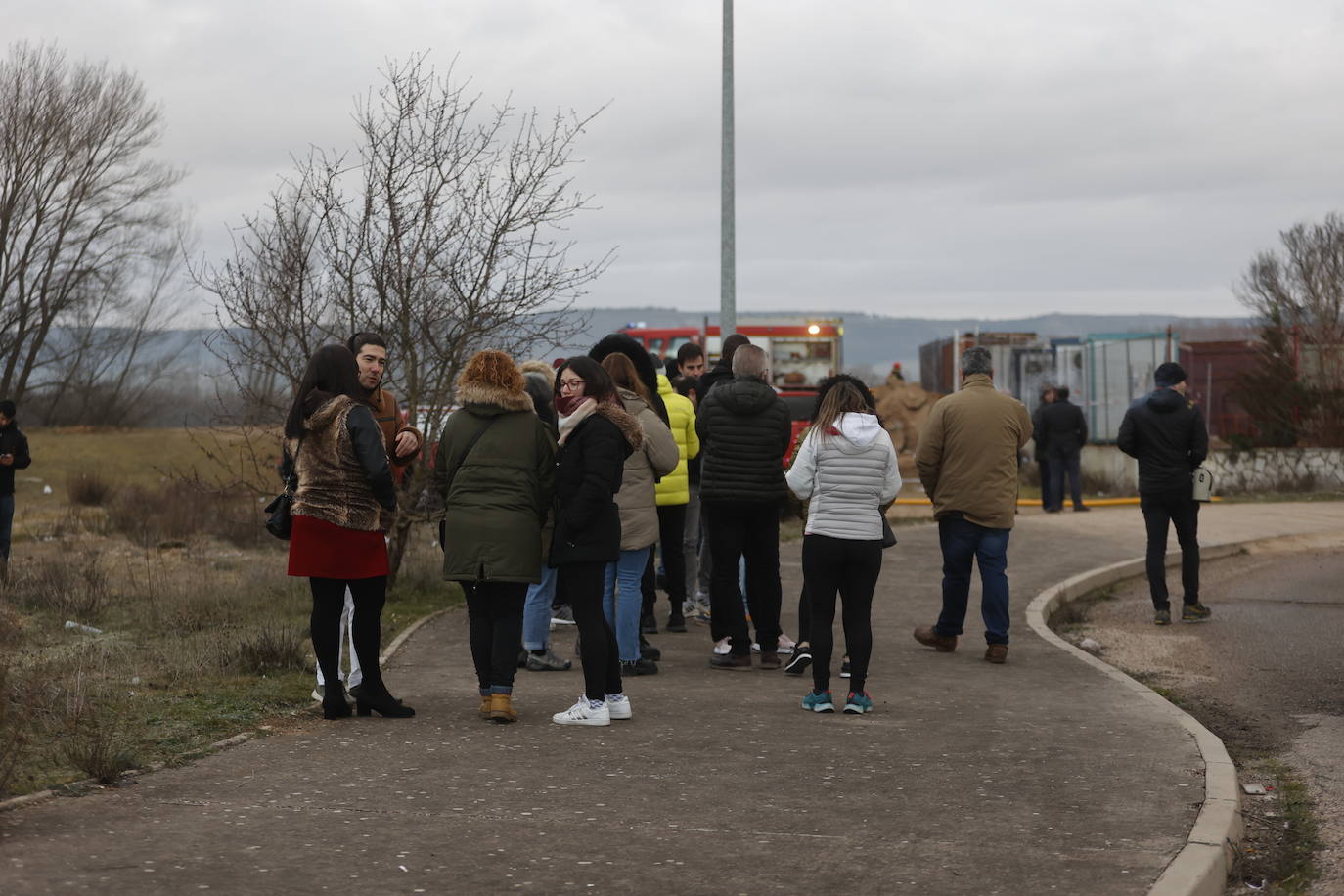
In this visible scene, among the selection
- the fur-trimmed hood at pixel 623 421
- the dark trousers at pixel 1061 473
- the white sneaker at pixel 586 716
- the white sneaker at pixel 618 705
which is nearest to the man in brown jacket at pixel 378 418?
the fur-trimmed hood at pixel 623 421

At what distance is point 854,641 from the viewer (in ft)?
27.8

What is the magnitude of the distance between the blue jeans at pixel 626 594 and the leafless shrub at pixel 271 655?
197cm

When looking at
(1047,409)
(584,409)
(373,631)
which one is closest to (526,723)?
(373,631)

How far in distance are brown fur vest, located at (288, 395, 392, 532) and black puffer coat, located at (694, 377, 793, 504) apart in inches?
107

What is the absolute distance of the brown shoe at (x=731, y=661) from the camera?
32.6 ft

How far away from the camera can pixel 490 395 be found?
7.82 metres

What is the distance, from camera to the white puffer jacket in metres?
8.48

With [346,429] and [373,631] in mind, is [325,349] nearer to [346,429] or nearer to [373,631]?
[346,429]

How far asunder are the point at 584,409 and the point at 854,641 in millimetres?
1935

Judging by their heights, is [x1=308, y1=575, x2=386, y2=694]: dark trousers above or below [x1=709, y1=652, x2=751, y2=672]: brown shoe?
above

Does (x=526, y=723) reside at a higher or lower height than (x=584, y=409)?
lower

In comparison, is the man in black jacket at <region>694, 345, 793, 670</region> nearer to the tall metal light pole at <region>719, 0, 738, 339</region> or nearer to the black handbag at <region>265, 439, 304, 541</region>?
the black handbag at <region>265, 439, 304, 541</region>

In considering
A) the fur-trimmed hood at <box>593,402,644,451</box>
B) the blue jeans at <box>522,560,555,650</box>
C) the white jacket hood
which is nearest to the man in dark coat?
the blue jeans at <box>522,560,555,650</box>

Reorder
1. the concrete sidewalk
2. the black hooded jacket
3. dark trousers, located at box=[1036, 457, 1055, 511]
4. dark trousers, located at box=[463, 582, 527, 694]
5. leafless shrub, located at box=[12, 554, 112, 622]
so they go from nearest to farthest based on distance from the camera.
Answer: the concrete sidewalk, dark trousers, located at box=[463, 582, 527, 694], the black hooded jacket, leafless shrub, located at box=[12, 554, 112, 622], dark trousers, located at box=[1036, 457, 1055, 511]
